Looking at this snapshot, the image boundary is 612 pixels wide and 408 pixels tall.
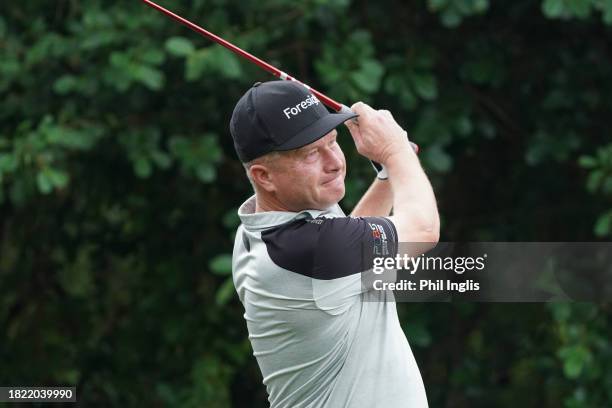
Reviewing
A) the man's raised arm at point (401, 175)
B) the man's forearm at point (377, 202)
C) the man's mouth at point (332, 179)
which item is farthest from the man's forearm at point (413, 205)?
the man's forearm at point (377, 202)

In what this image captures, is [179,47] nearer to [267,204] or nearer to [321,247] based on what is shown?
[267,204]

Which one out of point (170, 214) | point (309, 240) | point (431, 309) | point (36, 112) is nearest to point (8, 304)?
point (170, 214)

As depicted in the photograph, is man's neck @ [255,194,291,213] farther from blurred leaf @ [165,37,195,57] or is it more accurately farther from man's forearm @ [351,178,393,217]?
blurred leaf @ [165,37,195,57]

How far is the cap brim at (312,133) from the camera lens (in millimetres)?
2426

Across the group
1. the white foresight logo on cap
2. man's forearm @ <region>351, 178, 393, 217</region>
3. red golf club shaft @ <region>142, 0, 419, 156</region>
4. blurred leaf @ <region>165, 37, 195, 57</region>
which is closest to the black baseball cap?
the white foresight logo on cap

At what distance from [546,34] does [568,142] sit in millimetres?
574

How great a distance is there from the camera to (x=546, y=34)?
5.40 m

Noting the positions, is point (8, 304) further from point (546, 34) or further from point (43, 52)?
point (546, 34)

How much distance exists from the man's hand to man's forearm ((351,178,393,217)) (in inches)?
11.7

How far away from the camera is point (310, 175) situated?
2439 mm

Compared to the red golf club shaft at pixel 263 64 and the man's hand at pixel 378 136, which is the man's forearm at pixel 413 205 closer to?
the man's hand at pixel 378 136

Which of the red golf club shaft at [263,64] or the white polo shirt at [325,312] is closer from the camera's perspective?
the white polo shirt at [325,312]

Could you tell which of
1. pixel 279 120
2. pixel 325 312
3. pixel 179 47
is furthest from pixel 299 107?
pixel 179 47

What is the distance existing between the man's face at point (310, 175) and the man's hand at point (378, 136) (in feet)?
0.24
